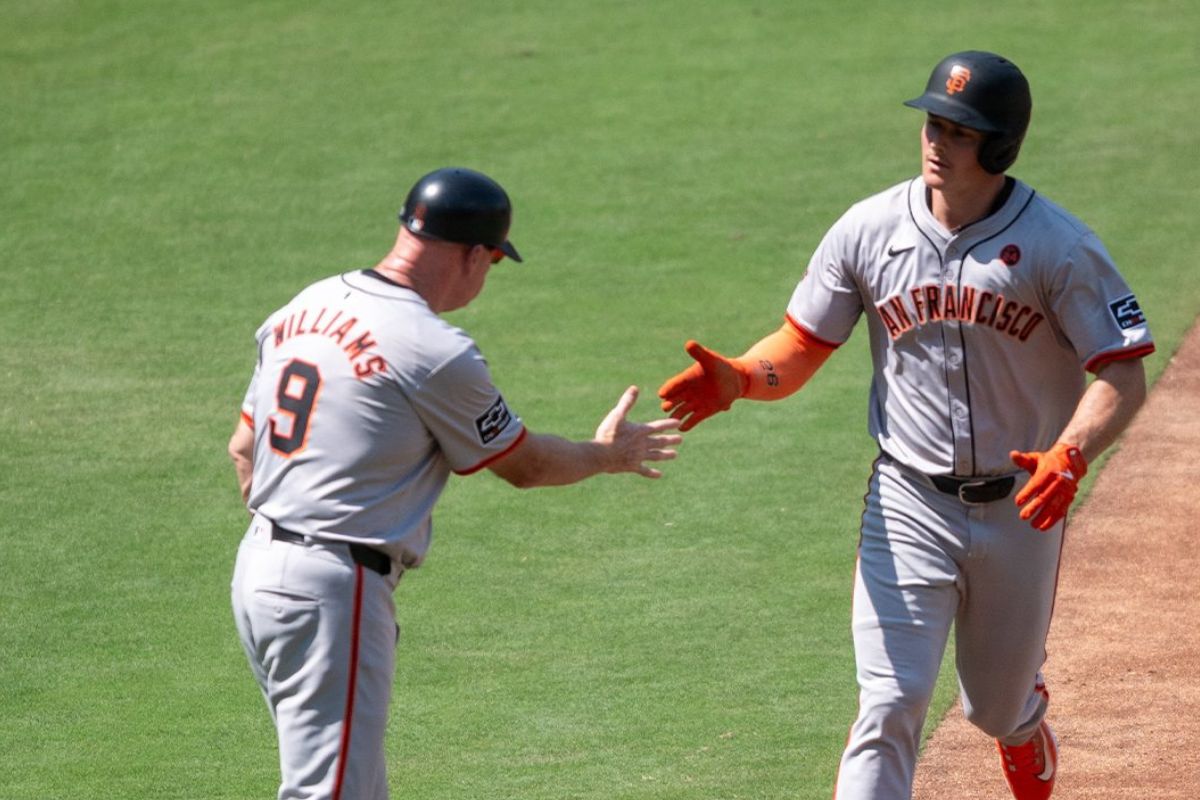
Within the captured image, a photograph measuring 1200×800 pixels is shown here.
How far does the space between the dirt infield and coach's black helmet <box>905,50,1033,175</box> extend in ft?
6.42

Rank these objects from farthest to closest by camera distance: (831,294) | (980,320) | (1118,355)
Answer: (831,294)
(980,320)
(1118,355)

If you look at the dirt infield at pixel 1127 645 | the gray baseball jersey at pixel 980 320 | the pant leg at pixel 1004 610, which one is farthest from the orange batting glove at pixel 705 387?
the dirt infield at pixel 1127 645

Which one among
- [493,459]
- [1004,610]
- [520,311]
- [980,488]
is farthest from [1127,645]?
[520,311]

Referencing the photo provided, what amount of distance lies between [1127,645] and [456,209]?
11.2 ft

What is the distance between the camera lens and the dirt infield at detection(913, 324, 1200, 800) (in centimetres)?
536

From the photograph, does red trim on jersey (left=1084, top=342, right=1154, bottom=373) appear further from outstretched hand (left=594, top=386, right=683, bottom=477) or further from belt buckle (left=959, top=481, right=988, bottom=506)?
outstretched hand (left=594, top=386, right=683, bottom=477)

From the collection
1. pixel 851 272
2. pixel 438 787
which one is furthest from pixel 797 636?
pixel 851 272

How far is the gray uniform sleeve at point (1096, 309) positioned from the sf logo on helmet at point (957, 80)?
1.57 ft

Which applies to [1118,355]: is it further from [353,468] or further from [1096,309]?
[353,468]

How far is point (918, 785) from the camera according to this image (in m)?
5.27

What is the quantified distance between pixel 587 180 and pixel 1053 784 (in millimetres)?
6849

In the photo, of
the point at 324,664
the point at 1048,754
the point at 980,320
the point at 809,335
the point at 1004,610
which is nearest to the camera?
the point at 324,664

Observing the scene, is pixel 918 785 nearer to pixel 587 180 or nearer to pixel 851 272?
Answer: pixel 851 272

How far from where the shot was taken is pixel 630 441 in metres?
4.30
